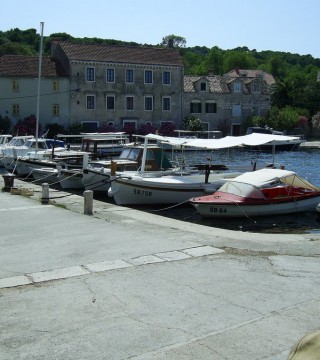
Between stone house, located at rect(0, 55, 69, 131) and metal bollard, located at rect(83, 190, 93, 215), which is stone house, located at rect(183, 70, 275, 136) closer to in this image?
stone house, located at rect(0, 55, 69, 131)

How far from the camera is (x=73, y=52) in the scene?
64.4 m

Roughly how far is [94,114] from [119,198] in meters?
41.7

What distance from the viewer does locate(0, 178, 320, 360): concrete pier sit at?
7277 mm

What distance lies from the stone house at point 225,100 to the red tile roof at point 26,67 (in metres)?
17.5

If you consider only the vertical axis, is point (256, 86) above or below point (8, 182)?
above

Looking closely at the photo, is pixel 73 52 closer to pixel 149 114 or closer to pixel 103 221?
pixel 149 114

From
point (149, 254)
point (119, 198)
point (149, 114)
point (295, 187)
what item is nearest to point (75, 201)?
point (119, 198)

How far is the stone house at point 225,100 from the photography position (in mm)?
73750

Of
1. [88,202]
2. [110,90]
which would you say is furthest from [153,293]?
[110,90]

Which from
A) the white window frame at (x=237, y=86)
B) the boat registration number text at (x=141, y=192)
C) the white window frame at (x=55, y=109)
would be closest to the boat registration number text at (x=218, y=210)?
the boat registration number text at (x=141, y=192)

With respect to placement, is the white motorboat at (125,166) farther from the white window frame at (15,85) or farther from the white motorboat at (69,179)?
the white window frame at (15,85)

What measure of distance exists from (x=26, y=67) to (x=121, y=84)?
11.0 metres

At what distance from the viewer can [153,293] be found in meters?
9.40

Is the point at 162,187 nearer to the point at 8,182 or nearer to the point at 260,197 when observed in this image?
the point at 260,197
